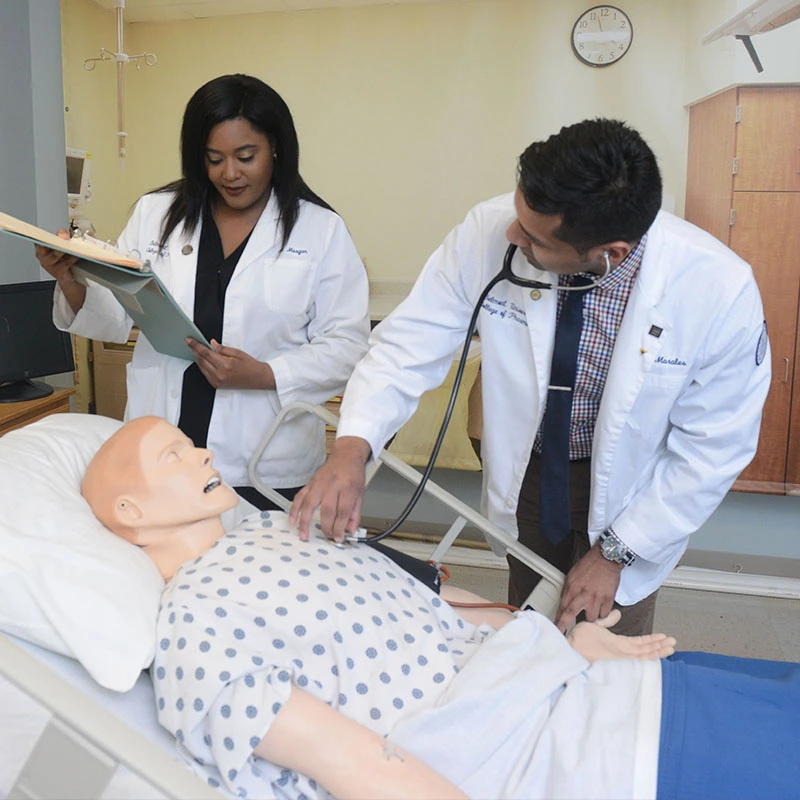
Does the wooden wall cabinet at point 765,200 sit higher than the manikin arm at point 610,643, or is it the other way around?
the wooden wall cabinet at point 765,200

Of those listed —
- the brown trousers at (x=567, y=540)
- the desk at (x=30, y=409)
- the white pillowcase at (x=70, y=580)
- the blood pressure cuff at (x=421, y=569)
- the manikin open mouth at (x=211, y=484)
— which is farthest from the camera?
the desk at (x=30, y=409)

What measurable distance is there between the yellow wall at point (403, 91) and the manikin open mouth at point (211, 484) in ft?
5.31

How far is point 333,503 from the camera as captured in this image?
129 centimetres

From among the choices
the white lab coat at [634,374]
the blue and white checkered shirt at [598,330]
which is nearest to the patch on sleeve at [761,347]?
the white lab coat at [634,374]

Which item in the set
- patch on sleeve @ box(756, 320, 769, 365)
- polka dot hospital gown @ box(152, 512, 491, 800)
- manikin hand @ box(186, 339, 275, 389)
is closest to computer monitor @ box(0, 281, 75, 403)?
manikin hand @ box(186, 339, 275, 389)

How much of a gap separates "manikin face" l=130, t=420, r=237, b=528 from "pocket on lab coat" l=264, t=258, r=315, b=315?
528 mm

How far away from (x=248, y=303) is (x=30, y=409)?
0.86m

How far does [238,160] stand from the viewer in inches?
65.6

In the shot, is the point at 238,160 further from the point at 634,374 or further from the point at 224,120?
the point at 634,374

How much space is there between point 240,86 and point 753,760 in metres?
1.40

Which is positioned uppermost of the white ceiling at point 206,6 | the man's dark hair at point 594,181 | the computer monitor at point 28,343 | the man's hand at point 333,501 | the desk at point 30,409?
the white ceiling at point 206,6

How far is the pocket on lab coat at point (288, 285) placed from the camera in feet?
5.84

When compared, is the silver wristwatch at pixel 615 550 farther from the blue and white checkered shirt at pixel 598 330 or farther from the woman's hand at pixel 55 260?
the woman's hand at pixel 55 260

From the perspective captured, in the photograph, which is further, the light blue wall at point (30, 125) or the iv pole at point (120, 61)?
the iv pole at point (120, 61)
